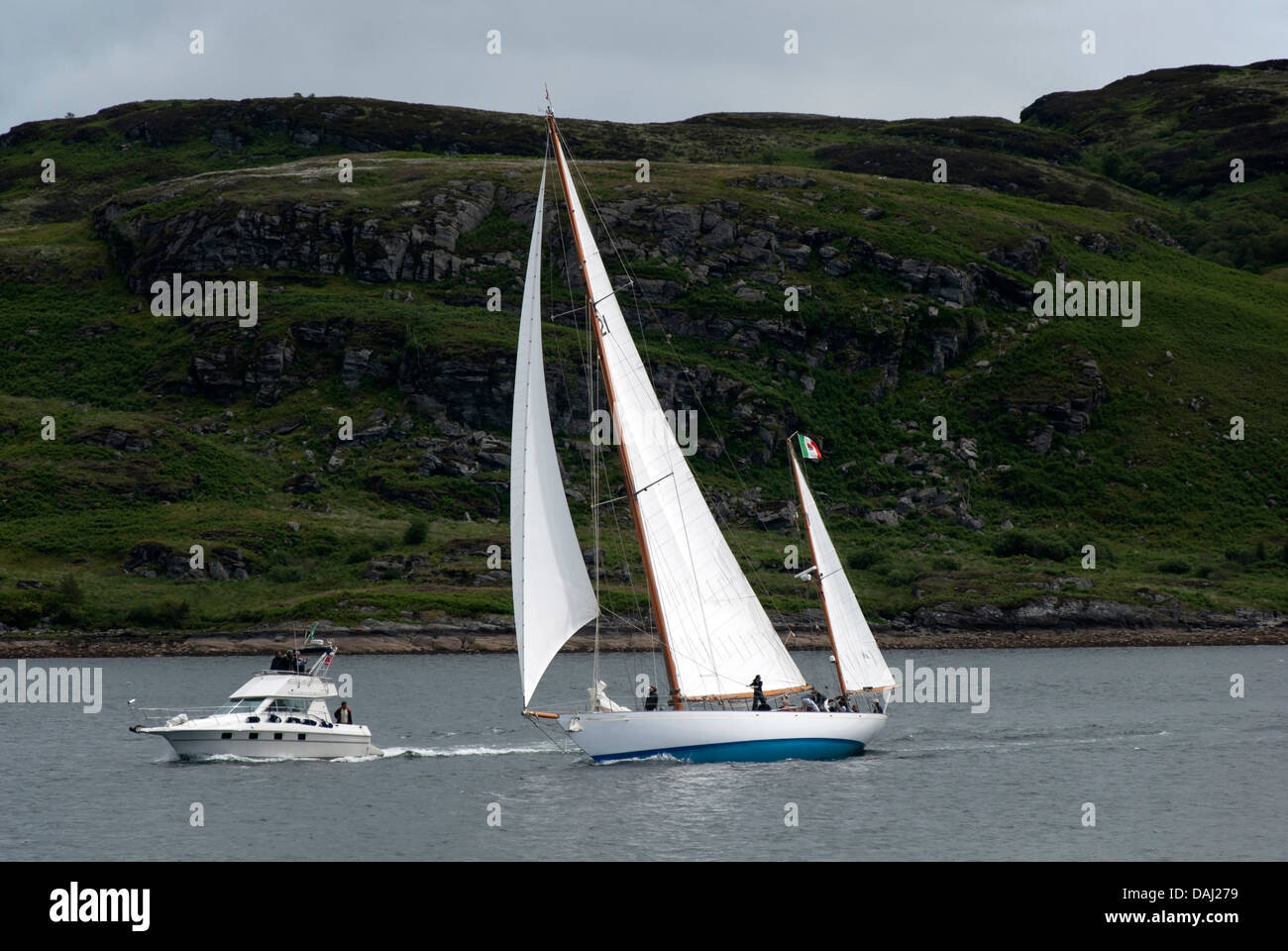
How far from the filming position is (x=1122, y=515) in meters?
158

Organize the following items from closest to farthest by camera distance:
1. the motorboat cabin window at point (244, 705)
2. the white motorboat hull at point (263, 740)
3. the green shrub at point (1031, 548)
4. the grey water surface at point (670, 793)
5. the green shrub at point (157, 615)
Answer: the grey water surface at point (670, 793)
the white motorboat hull at point (263, 740)
the motorboat cabin window at point (244, 705)
the green shrub at point (157, 615)
the green shrub at point (1031, 548)

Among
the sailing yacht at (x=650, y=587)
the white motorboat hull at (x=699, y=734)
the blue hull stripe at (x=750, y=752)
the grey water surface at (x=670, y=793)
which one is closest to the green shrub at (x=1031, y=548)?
the grey water surface at (x=670, y=793)

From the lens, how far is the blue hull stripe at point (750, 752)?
52.2 meters

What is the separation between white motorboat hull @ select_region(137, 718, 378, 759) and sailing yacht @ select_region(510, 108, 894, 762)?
1016cm

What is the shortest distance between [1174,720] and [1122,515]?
Result: 89789mm

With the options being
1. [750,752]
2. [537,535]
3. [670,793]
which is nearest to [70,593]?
[537,535]

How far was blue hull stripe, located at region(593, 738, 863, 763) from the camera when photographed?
52.2 meters

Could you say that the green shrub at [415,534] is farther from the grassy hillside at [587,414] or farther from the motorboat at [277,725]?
the motorboat at [277,725]

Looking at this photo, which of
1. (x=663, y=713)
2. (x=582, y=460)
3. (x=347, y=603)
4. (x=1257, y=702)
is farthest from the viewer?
(x=582, y=460)

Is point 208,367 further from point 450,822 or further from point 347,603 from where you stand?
point 450,822

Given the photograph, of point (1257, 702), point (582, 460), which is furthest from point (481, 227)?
point (1257, 702)

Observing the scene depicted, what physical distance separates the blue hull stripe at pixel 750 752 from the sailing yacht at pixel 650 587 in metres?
0.05

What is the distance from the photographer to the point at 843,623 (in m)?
58.8

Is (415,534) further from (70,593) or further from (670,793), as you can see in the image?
(670,793)
